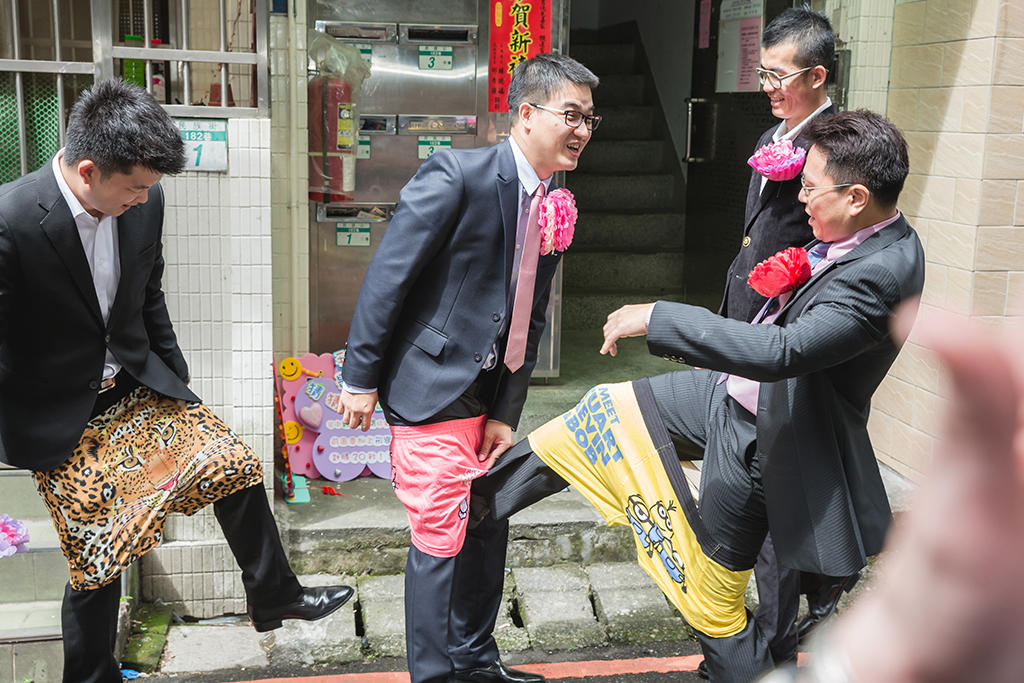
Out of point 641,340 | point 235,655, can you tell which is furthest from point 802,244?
point 641,340

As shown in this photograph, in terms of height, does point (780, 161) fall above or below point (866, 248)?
above

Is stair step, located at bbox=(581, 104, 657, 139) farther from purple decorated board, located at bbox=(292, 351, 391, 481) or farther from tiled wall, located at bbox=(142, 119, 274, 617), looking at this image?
tiled wall, located at bbox=(142, 119, 274, 617)

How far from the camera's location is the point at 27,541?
13.6 ft

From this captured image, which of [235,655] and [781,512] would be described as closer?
[781,512]

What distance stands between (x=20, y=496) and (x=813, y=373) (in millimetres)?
3203

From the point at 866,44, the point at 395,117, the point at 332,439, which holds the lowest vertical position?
the point at 332,439

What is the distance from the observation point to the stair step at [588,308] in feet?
26.6

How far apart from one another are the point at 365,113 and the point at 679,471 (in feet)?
11.3

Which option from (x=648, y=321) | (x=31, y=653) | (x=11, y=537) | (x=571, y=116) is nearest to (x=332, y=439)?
(x=11, y=537)

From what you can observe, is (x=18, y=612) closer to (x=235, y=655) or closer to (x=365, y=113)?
(x=235, y=655)

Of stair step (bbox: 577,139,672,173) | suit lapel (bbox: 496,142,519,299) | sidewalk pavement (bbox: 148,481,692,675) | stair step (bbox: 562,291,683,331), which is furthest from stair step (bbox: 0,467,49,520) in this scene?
stair step (bbox: 577,139,672,173)

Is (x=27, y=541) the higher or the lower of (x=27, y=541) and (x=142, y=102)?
the lower

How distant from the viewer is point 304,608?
3.88 metres

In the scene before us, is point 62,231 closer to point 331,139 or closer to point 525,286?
point 525,286
